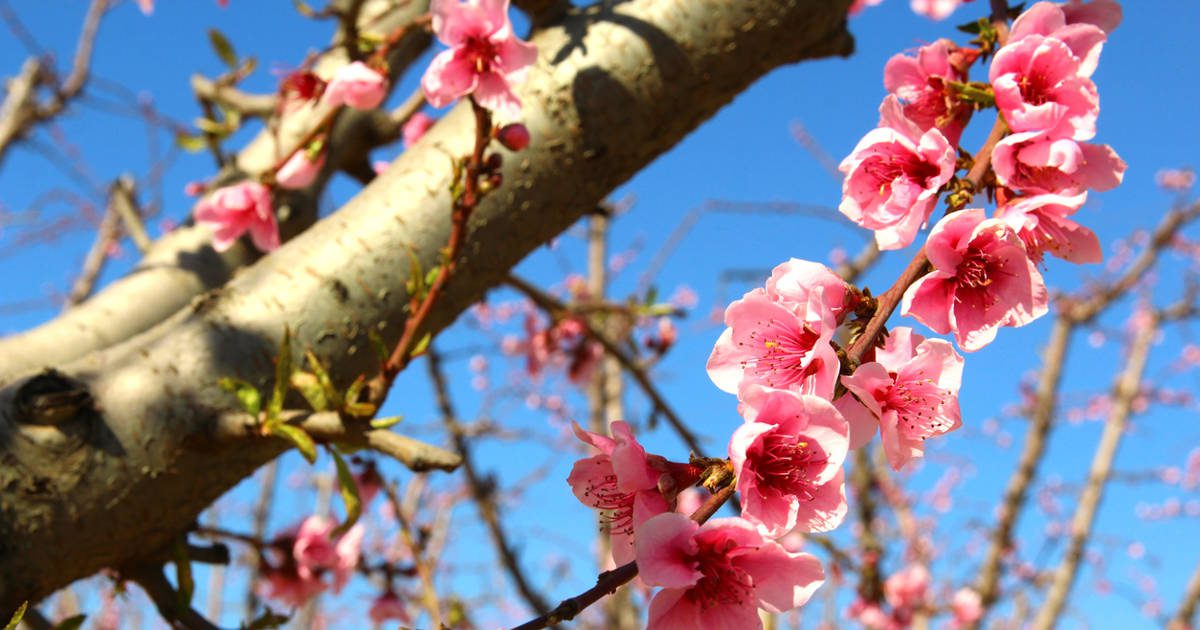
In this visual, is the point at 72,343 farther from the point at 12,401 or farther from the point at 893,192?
the point at 893,192

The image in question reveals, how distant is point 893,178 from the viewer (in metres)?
0.93

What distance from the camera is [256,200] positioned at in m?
1.59

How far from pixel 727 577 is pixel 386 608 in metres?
1.73

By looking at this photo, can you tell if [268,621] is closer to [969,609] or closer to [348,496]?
[348,496]

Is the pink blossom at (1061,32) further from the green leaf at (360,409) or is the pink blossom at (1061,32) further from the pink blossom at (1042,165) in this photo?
the green leaf at (360,409)

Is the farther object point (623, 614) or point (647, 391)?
point (623, 614)

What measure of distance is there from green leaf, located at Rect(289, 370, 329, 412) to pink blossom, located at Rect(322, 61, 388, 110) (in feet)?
1.89

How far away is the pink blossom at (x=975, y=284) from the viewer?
791mm

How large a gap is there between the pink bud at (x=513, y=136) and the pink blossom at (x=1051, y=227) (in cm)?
68

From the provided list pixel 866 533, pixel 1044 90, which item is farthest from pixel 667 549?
pixel 866 533

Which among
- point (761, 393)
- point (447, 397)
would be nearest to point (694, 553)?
point (761, 393)

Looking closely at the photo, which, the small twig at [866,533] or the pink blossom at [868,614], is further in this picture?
Answer: the pink blossom at [868,614]

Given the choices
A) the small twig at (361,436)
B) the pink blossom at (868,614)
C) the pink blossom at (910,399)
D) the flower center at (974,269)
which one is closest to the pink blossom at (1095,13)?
the flower center at (974,269)

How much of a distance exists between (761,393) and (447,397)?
245cm
